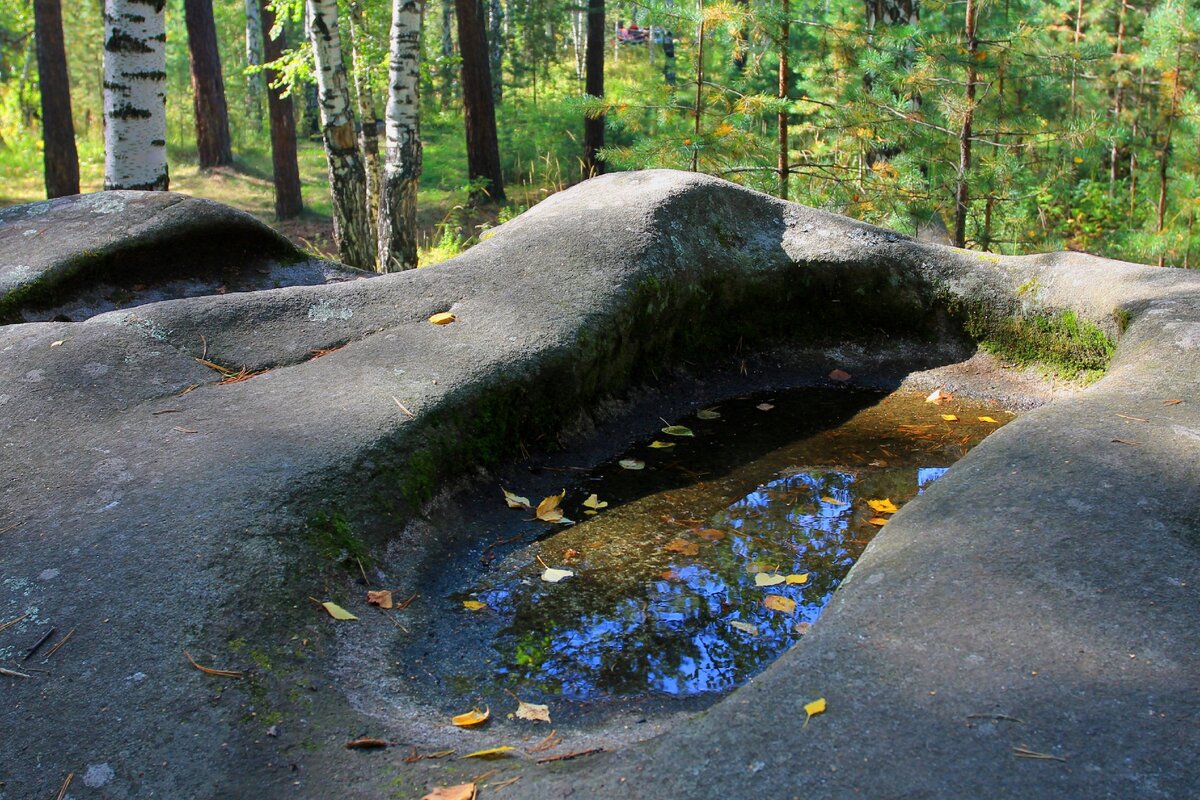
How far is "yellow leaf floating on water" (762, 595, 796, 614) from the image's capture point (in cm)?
333

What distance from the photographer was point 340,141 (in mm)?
8445

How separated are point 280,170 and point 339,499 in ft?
41.1

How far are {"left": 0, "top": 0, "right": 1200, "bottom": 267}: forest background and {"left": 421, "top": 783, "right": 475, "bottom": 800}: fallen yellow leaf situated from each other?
19.2 feet

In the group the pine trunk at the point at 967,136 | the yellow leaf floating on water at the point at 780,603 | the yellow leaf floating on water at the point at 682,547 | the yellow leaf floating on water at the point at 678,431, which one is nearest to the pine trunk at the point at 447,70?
the pine trunk at the point at 967,136

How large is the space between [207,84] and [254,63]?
5.72 metres

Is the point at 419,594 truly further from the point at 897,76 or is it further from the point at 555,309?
the point at 897,76

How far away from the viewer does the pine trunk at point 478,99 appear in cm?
1341

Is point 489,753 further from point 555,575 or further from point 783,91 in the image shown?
point 783,91

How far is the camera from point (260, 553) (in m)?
3.09

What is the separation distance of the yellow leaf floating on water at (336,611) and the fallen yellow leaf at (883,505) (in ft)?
7.30

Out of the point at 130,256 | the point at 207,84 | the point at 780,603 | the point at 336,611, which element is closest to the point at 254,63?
the point at 207,84

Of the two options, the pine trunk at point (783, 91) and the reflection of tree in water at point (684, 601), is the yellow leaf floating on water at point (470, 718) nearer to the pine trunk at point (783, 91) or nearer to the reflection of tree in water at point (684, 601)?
the reflection of tree in water at point (684, 601)

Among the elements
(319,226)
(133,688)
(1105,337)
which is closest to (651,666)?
(133,688)

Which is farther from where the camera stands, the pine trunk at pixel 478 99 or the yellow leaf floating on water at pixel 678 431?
the pine trunk at pixel 478 99
